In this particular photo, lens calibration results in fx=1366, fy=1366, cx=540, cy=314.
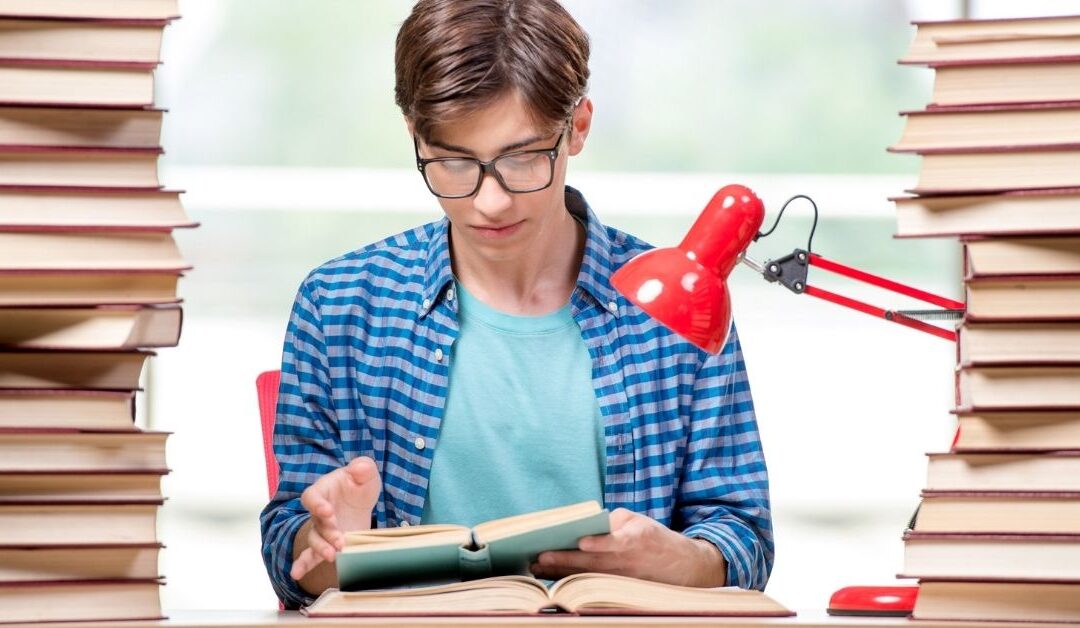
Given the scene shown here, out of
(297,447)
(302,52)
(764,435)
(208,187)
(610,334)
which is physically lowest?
(764,435)

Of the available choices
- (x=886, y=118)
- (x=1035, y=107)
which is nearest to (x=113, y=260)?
(x=1035, y=107)

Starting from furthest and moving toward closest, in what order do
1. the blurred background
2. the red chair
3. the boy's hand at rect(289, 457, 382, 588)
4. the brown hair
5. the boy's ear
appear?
the blurred background
the red chair
the boy's ear
the brown hair
the boy's hand at rect(289, 457, 382, 588)

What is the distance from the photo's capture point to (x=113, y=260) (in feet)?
4.11

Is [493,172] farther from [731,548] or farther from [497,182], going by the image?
[731,548]

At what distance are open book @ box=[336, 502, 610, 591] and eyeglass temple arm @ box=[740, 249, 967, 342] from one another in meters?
0.30

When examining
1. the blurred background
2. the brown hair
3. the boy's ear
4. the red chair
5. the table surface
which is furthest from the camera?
the blurred background

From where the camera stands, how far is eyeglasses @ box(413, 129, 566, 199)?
5.05ft

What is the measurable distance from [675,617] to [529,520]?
0.19m

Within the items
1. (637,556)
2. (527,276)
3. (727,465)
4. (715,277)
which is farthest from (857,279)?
(527,276)

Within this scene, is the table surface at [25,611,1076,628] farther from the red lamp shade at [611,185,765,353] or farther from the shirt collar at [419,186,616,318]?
the shirt collar at [419,186,616,318]

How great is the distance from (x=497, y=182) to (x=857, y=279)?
0.43 meters

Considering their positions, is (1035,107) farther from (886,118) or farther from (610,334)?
(886,118)

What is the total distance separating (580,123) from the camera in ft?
5.57

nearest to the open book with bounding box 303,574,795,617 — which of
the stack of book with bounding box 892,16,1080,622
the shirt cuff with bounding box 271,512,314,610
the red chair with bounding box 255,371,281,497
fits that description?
the stack of book with bounding box 892,16,1080,622
